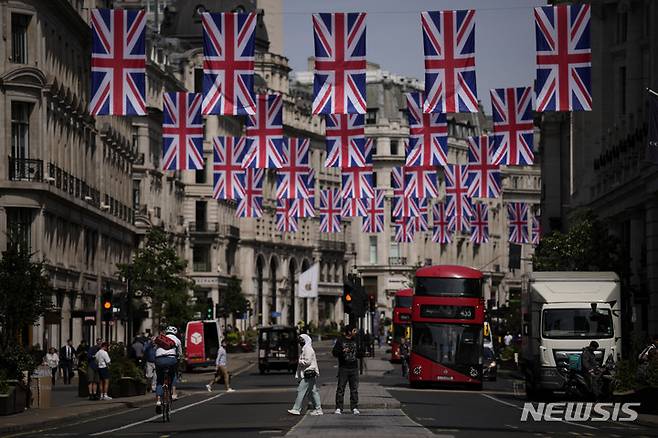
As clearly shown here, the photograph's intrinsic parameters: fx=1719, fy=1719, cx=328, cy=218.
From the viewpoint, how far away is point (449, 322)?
6003 centimetres

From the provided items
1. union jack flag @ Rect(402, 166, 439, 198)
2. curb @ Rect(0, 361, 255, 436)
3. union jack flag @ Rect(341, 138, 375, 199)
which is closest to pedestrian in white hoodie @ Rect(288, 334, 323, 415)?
curb @ Rect(0, 361, 255, 436)

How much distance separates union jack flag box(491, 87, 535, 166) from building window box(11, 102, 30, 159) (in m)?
20.6

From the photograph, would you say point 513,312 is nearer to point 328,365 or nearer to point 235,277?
point 328,365

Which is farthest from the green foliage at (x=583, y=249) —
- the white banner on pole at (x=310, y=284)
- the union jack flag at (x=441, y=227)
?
the white banner on pole at (x=310, y=284)

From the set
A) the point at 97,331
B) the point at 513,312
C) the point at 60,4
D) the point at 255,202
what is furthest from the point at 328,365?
the point at 60,4

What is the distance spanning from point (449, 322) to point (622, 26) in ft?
81.6

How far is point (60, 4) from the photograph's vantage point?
7275 centimetres

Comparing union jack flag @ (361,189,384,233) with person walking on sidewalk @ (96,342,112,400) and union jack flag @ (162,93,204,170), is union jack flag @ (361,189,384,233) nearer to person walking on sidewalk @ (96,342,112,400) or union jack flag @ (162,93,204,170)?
union jack flag @ (162,93,204,170)

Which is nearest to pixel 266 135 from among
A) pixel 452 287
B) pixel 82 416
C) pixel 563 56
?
pixel 452 287

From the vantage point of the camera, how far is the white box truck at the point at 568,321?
50.2 meters

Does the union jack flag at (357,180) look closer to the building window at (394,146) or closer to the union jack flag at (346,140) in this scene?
the union jack flag at (346,140)

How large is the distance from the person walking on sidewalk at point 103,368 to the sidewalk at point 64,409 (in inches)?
20.3

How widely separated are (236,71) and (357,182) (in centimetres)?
2002

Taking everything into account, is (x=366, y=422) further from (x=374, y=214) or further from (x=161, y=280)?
(x=161, y=280)
